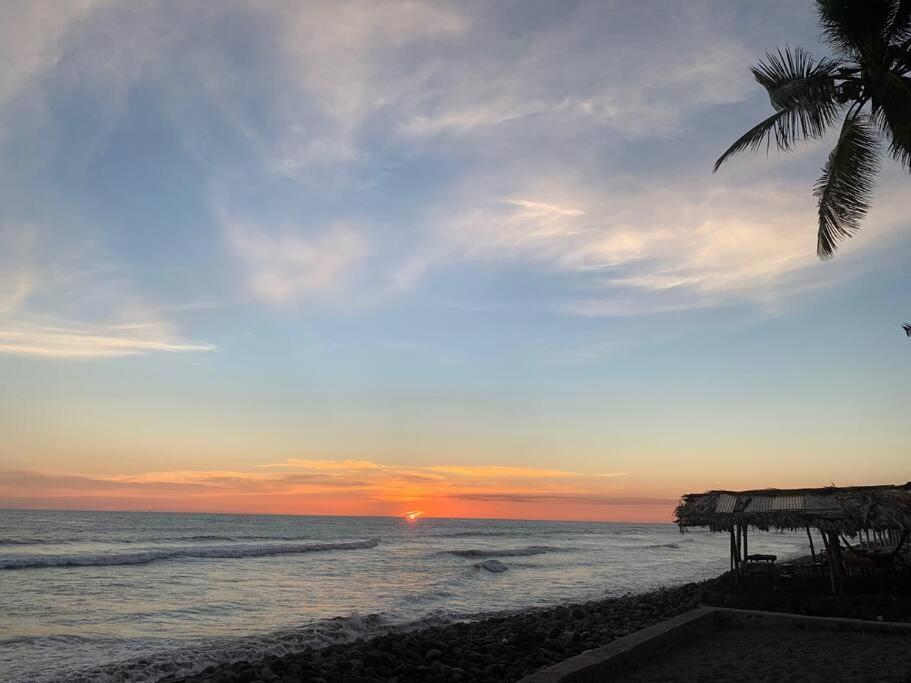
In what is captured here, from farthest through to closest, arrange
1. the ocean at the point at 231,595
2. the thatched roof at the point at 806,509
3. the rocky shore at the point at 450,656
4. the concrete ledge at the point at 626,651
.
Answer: the ocean at the point at 231,595, the thatched roof at the point at 806,509, the rocky shore at the point at 450,656, the concrete ledge at the point at 626,651

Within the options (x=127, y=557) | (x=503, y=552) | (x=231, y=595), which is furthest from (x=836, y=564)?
(x=503, y=552)

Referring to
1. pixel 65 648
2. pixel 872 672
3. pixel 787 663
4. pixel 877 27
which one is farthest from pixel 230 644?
pixel 877 27

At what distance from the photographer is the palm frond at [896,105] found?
23.9 feet

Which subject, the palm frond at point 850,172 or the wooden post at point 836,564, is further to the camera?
the wooden post at point 836,564

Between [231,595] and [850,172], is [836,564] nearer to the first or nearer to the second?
[850,172]

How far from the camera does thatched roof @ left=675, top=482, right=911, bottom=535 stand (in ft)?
40.4

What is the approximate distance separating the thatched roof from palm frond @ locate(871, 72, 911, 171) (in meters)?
7.58

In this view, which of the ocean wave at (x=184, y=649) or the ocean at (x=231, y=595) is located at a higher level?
the ocean wave at (x=184, y=649)

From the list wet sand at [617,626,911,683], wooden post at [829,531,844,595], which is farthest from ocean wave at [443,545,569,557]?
wet sand at [617,626,911,683]

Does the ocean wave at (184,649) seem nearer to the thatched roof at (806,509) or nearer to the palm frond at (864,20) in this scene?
the thatched roof at (806,509)

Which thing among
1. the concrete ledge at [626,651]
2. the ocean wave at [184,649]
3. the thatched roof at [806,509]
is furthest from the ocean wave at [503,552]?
the concrete ledge at [626,651]

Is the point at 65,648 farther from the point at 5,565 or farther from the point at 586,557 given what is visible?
the point at 586,557

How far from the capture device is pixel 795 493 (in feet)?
45.7

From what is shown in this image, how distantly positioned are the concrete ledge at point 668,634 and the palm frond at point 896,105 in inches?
288
